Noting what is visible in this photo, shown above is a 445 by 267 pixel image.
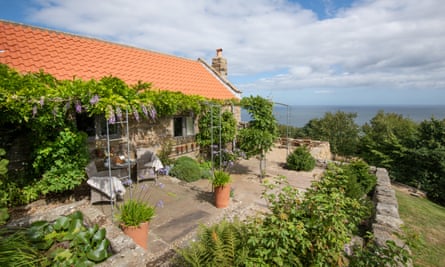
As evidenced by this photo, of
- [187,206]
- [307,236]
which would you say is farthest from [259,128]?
[307,236]

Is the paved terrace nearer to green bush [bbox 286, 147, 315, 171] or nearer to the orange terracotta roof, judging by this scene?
green bush [bbox 286, 147, 315, 171]

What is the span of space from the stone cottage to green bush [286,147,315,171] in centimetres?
437

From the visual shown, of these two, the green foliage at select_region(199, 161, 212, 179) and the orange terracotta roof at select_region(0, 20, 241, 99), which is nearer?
the orange terracotta roof at select_region(0, 20, 241, 99)

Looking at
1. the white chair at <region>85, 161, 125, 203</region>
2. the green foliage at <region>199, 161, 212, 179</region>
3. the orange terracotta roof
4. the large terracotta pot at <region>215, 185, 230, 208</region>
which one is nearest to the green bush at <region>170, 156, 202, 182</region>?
the green foliage at <region>199, 161, 212, 179</region>

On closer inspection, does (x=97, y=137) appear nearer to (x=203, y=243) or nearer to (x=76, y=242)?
(x=76, y=242)

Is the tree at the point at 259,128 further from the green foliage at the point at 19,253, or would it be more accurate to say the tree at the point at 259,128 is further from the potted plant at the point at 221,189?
the green foliage at the point at 19,253

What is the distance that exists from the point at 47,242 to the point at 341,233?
11.1ft

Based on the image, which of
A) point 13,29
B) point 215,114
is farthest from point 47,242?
point 13,29

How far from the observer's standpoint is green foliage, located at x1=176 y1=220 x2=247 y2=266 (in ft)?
7.75

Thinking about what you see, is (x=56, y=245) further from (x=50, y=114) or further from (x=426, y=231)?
(x=426, y=231)

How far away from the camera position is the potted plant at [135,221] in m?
3.29

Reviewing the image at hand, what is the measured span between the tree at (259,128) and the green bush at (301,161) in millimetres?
2494

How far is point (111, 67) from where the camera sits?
7.59 meters

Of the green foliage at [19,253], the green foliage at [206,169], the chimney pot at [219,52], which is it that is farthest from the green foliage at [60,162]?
the chimney pot at [219,52]
